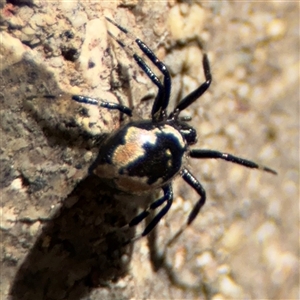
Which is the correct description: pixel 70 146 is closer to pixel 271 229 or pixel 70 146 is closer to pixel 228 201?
pixel 228 201

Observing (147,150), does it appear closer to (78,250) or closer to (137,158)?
(137,158)

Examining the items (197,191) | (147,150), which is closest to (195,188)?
(197,191)

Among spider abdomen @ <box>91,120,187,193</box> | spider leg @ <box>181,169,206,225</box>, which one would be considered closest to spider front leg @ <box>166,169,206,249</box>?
spider leg @ <box>181,169,206,225</box>

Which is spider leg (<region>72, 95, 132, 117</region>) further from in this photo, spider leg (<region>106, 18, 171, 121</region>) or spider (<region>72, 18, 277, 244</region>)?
spider leg (<region>106, 18, 171, 121</region>)

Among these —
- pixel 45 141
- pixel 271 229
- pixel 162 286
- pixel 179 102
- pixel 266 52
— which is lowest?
pixel 162 286

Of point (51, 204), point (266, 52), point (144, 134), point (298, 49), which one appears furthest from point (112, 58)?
point (298, 49)

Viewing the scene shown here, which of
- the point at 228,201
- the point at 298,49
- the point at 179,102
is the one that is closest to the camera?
the point at 179,102

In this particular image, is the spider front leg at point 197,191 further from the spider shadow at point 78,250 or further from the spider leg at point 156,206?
the spider shadow at point 78,250
